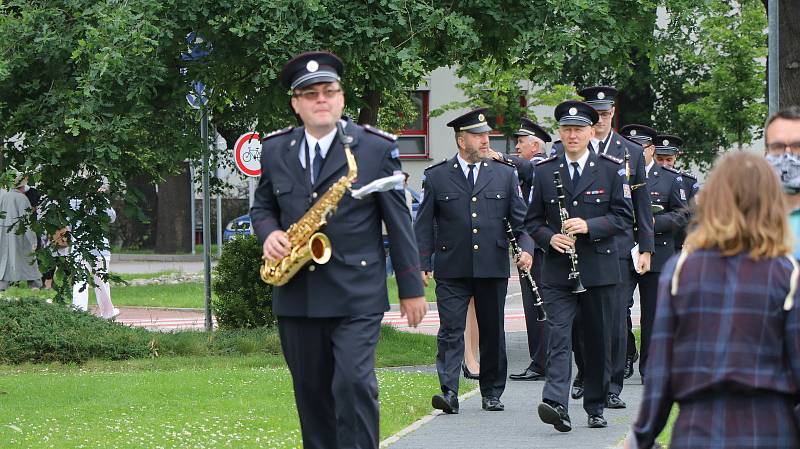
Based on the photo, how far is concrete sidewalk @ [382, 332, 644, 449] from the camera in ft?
30.6

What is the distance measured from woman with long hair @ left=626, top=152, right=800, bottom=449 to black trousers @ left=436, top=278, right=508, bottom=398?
6127 millimetres

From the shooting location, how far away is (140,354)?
14.7 m

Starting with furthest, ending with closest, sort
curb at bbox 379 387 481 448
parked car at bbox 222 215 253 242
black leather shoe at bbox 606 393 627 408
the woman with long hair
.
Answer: parked car at bbox 222 215 253 242 < black leather shoe at bbox 606 393 627 408 < curb at bbox 379 387 481 448 < the woman with long hair

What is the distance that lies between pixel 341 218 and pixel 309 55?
0.81 meters

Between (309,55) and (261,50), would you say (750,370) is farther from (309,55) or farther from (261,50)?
(261,50)

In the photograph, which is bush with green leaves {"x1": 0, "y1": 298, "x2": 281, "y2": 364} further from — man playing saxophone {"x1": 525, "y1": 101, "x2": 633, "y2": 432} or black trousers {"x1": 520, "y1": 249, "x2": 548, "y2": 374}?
man playing saxophone {"x1": 525, "y1": 101, "x2": 633, "y2": 432}

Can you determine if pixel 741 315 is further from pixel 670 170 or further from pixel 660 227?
pixel 670 170

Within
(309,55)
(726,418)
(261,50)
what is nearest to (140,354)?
(261,50)

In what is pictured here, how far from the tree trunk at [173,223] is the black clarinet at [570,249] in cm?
2903

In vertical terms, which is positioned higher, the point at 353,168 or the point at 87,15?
the point at 87,15

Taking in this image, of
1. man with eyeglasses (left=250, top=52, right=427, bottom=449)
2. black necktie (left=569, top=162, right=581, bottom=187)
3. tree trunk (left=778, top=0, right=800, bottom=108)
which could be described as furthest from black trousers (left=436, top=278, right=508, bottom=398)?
tree trunk (left=778, top=0, right=800, bottom=108)

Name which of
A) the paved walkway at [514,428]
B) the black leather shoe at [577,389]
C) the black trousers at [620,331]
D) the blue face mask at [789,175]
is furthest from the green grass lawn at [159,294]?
the blue face mask at [789,175]

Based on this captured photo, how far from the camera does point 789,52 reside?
15789 mm

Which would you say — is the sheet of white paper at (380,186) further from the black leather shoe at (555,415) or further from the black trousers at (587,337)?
the black trousers at (587,337)
